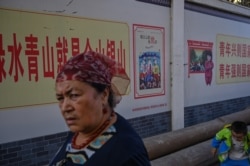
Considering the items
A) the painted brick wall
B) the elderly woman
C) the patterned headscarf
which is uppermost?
the patterned headscarf

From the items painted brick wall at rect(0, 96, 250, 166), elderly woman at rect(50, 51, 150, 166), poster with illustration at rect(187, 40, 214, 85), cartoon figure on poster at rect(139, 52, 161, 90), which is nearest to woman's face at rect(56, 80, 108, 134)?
elderly woman at rect(50, 51, 150, 166)

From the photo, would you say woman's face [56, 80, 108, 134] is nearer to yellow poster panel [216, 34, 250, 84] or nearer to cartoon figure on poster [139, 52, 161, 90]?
cartoon figure on poster [139, 52, 161, 90]

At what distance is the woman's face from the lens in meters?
1.37

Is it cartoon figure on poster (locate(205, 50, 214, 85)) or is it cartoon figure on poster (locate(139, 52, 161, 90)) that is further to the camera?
cartoon figure on poster (locate(205, 50, 214, 85))

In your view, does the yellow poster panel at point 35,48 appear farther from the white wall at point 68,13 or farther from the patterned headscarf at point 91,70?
the patterned headscarf at point 91,70

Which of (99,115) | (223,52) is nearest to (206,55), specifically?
(223,52)

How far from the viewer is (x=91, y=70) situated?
136 cm

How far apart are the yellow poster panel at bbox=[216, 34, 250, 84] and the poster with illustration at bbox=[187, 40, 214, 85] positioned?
15.2 inches

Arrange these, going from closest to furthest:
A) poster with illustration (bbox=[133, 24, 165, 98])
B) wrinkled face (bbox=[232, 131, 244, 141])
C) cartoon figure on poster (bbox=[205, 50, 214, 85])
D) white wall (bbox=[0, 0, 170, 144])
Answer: white wall (bbox=[0, 0, 170, 144])
wrinkled face (bbox=[232, 131, 244, 141])
poster with illustration (bbox=[133, 24, 165, 98])
cartoon figure on poster (bbox=[205, 50, 214, 85])

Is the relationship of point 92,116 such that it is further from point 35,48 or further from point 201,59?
point 201,59

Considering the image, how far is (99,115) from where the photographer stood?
4.59ft

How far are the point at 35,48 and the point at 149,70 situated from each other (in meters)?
2.37

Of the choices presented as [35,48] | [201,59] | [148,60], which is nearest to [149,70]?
[148,60]

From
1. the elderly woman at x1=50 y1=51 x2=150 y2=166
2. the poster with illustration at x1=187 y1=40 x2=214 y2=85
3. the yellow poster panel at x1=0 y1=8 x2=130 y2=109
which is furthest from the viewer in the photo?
the poster with illustration at x1=187 y1=40 x2=214 y2=85
